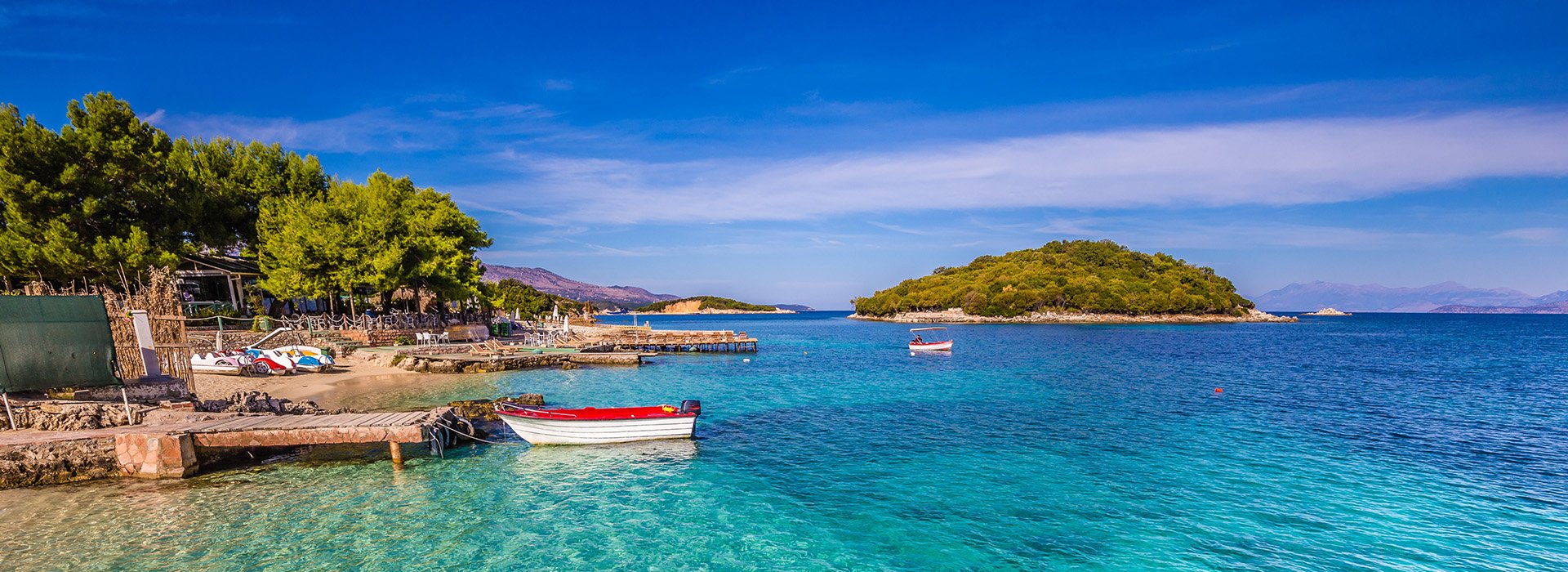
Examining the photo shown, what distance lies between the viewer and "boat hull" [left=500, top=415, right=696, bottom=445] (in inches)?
678

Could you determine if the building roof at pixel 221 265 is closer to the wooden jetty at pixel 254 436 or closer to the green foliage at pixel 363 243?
the green foliage at pixel 363 243

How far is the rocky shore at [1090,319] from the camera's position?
123m

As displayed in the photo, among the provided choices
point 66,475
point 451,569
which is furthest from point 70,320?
point 451,569

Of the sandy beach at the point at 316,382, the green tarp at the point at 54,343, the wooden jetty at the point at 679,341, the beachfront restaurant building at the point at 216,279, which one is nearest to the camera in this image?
the green tarp at the point at 54,343

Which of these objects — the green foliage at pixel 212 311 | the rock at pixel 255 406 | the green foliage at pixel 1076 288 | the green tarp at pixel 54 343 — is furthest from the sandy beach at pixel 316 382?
the green foliage at pixel 1076 288

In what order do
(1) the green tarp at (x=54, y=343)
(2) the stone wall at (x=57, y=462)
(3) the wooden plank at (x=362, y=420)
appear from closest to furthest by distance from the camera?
(2) the stone wall at (x=57, y=462), (1) the green tarp at (x=54, y=343), (3) the wooden plank at (x=362, y=420)

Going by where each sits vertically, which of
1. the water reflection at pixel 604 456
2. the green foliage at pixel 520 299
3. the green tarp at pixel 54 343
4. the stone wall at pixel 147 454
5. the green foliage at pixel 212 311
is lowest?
the water reflection at pixel 604 456

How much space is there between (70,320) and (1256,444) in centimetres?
3100

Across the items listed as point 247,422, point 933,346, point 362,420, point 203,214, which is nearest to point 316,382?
point 247,422

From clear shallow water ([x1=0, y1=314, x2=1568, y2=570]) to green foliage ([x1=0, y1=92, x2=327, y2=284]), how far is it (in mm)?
22602

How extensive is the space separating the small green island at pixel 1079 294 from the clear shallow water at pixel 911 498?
107161 mm

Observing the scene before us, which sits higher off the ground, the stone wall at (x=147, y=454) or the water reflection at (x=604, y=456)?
the stone wall at (x=147, y=454)

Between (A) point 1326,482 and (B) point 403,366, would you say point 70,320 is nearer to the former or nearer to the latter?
(B) point 403,366

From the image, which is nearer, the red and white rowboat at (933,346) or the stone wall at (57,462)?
the stone wall at (57,462)
